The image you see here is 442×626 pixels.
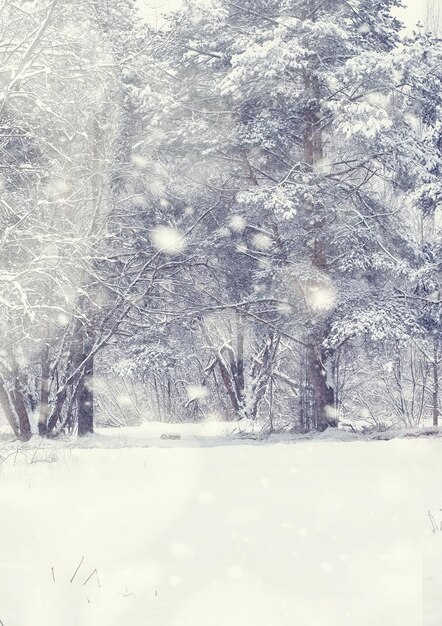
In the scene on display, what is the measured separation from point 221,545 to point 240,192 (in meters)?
10.5

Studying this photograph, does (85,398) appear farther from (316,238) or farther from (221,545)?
(221,545)

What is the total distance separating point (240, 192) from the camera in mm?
14156

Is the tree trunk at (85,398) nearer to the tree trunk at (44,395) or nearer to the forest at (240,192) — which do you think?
→ the forest at (240,192)

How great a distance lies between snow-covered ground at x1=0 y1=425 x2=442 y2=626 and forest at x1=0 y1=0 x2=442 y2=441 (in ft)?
21.0

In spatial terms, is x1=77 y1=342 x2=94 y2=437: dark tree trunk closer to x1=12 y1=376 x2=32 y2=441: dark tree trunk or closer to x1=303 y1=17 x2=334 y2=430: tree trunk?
x1=12 y1=376 x2=32 y2=441: dark tree trunk

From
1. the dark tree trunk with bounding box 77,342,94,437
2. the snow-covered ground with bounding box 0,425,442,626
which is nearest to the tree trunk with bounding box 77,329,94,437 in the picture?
the dark tree trunk with bounding box 77,342,94,437

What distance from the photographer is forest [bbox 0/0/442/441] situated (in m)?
13.4

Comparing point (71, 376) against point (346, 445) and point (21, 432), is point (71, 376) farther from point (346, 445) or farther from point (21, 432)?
point (346, 445)

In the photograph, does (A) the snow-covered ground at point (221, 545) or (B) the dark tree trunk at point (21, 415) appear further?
(B) the dark tree trunk at point (21, 415)

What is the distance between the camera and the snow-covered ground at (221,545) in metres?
3.35

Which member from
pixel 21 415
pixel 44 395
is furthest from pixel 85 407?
pixel 21 415

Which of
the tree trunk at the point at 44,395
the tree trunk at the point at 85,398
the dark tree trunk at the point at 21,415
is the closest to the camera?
the dark tree trunk at the point at 21,415

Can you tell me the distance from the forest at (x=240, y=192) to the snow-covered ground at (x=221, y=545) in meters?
6.41

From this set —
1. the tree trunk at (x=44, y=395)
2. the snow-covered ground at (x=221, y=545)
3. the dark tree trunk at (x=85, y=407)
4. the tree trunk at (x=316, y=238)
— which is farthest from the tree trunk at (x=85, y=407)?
the snow-covered ground at (x=221, y=545)
